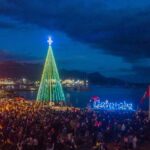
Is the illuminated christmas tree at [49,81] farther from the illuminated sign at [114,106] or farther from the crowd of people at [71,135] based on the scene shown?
the crowd of people at [71,135]

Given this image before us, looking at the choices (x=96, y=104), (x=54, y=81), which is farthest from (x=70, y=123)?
(x=54, y=81)

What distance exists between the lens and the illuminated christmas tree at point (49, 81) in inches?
2243

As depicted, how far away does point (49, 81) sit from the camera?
208 ft

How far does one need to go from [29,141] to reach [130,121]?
10169mm

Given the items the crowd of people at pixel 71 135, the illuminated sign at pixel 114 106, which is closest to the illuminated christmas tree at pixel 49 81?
the illuminated sign at pixel 114 106

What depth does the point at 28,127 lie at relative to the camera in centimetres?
2962

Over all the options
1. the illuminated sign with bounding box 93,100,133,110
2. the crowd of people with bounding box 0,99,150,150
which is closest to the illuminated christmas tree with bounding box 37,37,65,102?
the illuminated sign with bounding box 93,100,133,110

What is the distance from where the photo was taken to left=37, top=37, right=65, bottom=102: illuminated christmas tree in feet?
187

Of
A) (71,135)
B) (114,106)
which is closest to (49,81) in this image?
(114,106)

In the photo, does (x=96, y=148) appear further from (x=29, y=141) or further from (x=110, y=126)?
(x=110, y=126)

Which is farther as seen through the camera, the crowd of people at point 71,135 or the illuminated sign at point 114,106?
the illuminated sign at point 114,106

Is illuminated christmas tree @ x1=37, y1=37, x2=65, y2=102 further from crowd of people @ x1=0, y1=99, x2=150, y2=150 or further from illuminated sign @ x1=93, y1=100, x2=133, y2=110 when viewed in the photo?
crowd of people @ x1=0, y1=99, x2=150, y2=150


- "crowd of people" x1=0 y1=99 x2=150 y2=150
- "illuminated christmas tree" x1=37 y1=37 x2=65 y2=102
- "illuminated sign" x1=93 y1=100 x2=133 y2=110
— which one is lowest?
"crowd of people" x1=0 y1=99 x2=150 y2=150

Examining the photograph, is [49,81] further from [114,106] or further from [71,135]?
[71,135]
